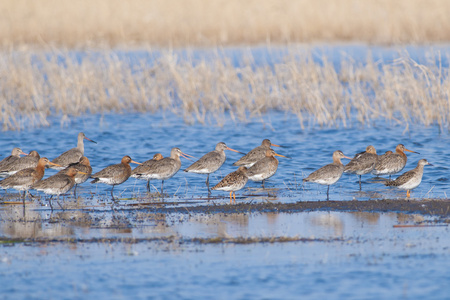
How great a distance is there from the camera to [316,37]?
36.3 m

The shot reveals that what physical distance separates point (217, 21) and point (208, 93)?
61.2 feet

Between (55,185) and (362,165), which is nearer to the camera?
(55,185)

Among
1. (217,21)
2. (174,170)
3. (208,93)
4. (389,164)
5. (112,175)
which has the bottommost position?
(389,164)

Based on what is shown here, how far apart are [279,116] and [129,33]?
56.8ft

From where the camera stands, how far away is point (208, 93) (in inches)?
898

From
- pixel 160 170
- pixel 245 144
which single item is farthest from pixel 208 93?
pixel 160 170

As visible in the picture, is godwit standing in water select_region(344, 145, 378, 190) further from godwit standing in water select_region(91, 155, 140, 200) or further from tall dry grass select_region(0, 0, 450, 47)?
tall dry grass select_region(0, 0, 450, 47)

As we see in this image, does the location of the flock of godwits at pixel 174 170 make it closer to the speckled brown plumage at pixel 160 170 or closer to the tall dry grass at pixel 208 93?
the speckled brown plumage at pixel 160 170

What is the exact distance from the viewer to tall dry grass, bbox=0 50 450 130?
21188mm

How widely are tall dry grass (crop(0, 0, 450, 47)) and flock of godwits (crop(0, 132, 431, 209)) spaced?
1721cm

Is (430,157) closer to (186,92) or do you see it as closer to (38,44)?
(186,92)

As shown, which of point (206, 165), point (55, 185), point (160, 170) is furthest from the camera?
point (206, 165)

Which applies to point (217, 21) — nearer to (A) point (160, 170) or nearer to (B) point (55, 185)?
(A) point (160, 170)

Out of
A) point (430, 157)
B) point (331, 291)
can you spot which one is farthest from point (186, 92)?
point (331, 291)
